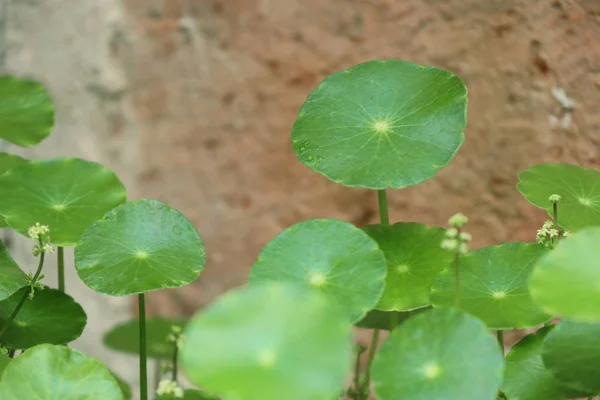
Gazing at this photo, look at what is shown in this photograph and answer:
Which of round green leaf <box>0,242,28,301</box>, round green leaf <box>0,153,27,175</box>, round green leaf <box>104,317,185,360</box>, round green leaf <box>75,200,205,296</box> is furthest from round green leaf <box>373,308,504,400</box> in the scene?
round green leaf <box>104,317,185,360</box>

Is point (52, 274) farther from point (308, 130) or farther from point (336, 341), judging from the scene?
point (336, 341)

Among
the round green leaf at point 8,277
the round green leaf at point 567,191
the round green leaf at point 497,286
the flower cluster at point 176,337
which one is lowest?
the flower cluster at point 176,337

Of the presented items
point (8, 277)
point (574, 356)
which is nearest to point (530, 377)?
point (574, 356)

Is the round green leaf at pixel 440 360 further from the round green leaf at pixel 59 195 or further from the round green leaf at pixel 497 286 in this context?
the round green leaf at pixel 59 195

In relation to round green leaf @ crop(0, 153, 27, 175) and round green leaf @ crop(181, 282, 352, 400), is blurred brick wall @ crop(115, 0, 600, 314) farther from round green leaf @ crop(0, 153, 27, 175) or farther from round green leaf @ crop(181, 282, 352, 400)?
round green leaf @ crop(181, 282, 352, 400)

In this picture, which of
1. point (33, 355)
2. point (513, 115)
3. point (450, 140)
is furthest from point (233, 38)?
point (33, 355)

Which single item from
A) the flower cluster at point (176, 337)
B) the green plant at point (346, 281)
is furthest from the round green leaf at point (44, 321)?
the flower cluster at point (176, 337)
